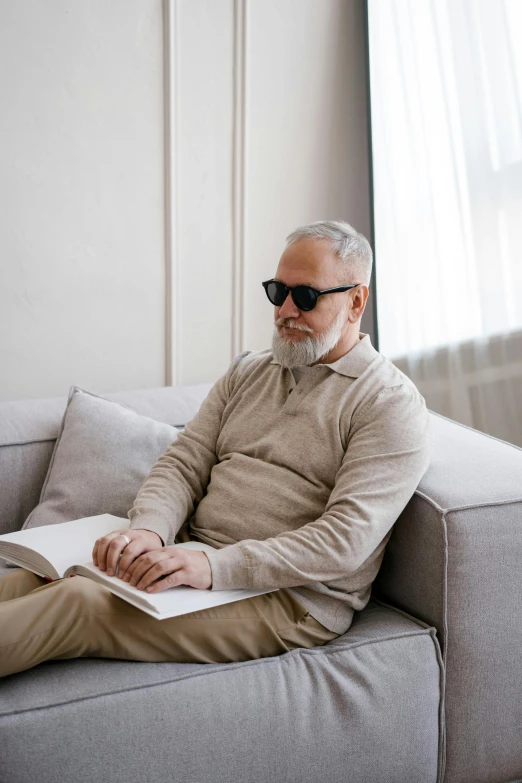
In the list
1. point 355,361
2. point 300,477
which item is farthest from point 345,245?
point 300,477

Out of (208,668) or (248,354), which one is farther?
(248,354)

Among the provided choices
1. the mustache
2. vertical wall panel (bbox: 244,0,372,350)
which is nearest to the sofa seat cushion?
the mustache

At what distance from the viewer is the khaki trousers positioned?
149cm

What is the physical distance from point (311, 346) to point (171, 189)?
1.23 m

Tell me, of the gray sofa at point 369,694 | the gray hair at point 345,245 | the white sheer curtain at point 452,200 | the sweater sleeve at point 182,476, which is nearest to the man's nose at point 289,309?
the gray hair at point 345,245

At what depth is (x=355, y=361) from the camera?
1880mm

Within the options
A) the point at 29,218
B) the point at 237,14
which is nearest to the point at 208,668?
the point at 29,218

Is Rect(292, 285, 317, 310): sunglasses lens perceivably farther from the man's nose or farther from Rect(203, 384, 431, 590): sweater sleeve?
Rect(203, 384, 431, 590): sweater sleeve

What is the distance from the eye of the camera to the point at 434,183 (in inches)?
112

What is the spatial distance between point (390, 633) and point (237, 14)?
2.15m

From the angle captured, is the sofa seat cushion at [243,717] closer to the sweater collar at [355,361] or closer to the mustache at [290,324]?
the sweater collar at [355,361]

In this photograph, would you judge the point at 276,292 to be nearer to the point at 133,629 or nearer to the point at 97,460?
the point at 97,460

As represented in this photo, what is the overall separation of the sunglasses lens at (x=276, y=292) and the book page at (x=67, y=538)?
1.97 ft

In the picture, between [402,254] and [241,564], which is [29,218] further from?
[241,564]
